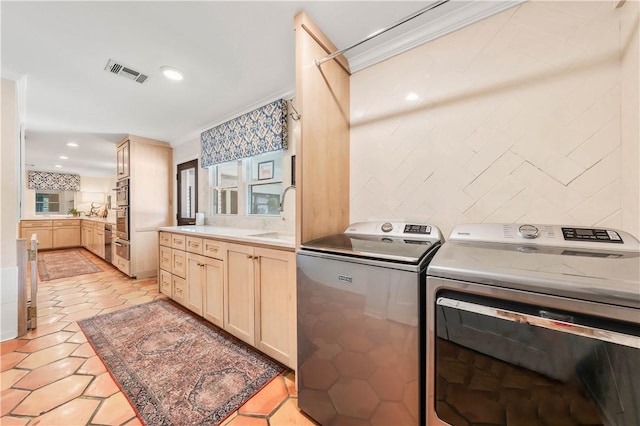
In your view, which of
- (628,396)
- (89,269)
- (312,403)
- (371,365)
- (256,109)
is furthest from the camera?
(89,269)

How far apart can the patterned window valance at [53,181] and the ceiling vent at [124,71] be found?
7549mm

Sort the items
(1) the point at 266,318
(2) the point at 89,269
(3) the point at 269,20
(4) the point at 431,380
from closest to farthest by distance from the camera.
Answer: (4) the point at 431,380 → (3) the point at 269,20 → (1) the point at 266,318 → (2) the point at 89,269

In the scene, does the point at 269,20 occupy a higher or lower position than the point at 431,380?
higher

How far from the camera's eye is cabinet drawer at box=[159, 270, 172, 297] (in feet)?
8.91

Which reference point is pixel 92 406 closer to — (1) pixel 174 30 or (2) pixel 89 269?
(1) pixel 174 30

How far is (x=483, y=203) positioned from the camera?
133 centimetres

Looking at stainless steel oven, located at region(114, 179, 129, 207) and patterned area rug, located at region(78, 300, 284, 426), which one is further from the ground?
stainless steel oven, located at region(114, 179, 129, 207)

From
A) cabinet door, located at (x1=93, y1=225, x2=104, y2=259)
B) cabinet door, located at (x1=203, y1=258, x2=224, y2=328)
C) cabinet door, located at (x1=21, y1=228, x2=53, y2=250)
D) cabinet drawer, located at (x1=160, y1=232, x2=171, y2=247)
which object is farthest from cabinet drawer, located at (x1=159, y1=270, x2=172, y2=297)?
cabinet door, located at (x1=21, y1=228, x2=53, y2=250)

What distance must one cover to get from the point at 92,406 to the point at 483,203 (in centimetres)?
253

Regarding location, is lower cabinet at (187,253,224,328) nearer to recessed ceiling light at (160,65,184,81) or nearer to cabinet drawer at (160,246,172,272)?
cabinet drawer at (160,246,172,272)

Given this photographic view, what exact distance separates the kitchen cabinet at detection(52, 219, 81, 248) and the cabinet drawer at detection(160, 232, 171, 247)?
18.9ft

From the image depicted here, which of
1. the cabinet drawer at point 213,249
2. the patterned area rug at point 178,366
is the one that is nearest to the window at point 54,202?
the patterned area rug at point 178,366

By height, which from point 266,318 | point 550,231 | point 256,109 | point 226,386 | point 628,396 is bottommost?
point 226,386

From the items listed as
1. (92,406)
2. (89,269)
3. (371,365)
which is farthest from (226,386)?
(89,269)
